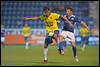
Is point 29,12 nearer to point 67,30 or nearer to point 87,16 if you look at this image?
point 87,16

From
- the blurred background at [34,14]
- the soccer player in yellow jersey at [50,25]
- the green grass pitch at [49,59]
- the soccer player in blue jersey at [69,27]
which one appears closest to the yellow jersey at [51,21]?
the soccer player in yellow jersey at [50,25]

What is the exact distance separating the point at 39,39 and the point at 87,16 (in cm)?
635

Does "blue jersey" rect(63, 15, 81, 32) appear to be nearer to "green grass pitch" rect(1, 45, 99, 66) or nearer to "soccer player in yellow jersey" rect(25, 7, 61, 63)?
"soccer player in yellow jersey" rect(25, 7, 61, 63)

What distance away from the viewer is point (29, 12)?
4209cm

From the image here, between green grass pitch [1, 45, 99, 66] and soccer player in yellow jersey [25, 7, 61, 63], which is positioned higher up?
soccer player in yellow jersey [25, 7, 61, 63]

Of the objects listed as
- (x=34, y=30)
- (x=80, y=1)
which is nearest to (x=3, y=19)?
(x=34, y=30)

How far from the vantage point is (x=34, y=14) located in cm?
4194

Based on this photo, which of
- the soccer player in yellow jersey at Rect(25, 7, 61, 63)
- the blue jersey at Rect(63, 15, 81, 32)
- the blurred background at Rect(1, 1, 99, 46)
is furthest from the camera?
the blurred background at Rect(1, 1, 99, 46)

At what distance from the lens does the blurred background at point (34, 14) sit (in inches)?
1455

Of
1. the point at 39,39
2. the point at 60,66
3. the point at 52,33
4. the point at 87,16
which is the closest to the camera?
the point at 60,66

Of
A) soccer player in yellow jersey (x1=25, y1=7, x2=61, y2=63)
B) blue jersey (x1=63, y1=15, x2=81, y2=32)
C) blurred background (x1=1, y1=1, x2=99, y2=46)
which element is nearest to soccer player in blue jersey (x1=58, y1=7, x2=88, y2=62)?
blue jersey (x1=63, y1=15, x2=81, y2=32)

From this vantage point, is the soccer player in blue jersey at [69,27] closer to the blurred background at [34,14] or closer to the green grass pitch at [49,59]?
the green grass pitch at [49,59]

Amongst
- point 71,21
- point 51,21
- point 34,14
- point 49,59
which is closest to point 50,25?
point 51,21

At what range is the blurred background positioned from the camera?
36969 millimetres
